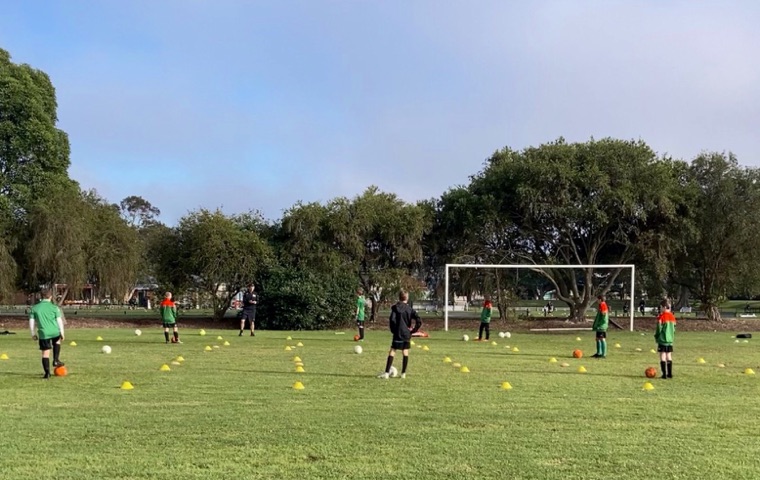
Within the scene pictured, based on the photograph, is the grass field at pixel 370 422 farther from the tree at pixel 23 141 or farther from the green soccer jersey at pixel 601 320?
the tree at pixel 23 141

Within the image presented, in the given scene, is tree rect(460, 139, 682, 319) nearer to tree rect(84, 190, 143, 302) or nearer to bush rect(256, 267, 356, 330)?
bush rect(256, 267, 356, 330)

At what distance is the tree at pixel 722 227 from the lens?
3603cm

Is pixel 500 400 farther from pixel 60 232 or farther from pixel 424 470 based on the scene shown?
pixel 60 232

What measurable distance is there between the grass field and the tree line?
732 inches

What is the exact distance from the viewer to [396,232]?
1415 inches

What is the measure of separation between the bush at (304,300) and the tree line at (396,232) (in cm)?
6

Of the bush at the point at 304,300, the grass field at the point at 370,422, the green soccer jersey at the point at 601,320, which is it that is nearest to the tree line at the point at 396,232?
the bush at the point at 304,300

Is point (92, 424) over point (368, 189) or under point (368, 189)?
under

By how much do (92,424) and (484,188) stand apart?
29755 mm

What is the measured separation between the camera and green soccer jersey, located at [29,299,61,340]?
511 inches

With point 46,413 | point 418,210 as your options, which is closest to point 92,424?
point 46,413

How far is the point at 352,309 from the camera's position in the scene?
1336 inches

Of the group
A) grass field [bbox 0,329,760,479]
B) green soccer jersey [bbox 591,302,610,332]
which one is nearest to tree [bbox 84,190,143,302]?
grass field [bbox 0,329,760,479]

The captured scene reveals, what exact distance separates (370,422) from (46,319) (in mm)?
7509
